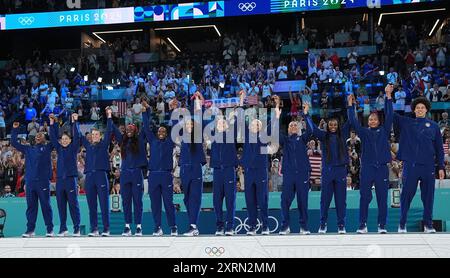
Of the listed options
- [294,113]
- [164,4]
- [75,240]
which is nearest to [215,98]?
[294,113]

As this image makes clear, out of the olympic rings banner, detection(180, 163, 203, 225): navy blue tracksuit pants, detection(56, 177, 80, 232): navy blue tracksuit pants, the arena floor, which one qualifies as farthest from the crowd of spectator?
the arena floor

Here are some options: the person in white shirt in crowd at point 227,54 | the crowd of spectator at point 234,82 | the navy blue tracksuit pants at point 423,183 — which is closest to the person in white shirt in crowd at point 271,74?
the crowd of spectator at point 234,82

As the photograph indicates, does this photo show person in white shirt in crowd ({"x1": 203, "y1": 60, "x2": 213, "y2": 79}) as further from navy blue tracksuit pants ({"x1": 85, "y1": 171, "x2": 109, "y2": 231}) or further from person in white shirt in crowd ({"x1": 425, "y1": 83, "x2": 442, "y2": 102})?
Result: navy blue tracksuit pants ({"x1": 85, "y1": 171, "x2": 109, "y2": 231})

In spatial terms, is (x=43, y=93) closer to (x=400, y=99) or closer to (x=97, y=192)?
(x=400, y=99)

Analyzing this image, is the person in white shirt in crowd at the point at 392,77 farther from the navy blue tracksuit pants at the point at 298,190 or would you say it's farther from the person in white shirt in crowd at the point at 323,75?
the navy blue tracksuit pants at the point at 298,190

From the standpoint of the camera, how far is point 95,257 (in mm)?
6961

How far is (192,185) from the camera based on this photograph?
884 centimetres

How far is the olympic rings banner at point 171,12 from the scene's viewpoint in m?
20.4

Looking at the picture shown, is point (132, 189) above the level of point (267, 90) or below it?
below

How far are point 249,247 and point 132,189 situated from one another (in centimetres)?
267

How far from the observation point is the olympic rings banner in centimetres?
2038

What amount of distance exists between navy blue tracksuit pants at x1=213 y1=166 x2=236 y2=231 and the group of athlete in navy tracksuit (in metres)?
0.01

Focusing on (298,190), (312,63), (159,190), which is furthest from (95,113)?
(298,190)

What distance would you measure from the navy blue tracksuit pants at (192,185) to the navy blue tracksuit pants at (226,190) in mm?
234
